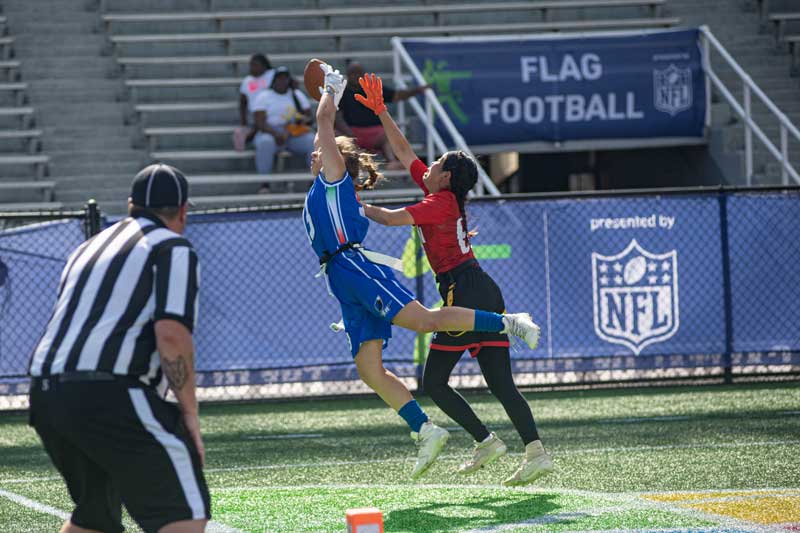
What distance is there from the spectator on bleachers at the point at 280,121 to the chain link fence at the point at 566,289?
3.90 meters

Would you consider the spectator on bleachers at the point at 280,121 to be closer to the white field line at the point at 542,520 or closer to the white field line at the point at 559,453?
the white field line at the point at 559,453

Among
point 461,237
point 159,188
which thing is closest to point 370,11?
point 461,237

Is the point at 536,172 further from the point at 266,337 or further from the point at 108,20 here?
the point at 266,337

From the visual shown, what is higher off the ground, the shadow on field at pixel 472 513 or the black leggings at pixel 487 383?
the black leggings at pixel 487 383

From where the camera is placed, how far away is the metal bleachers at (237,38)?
15.9 meters

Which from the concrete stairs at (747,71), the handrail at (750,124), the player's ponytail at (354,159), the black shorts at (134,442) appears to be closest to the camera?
the black shorts at (134,442)

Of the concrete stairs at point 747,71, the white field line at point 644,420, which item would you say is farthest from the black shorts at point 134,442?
the concrete stairs at point 747,71

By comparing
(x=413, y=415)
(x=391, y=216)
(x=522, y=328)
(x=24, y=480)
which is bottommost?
(x=24, y=480)

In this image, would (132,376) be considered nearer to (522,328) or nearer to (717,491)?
(522,328)

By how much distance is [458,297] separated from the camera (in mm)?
6770

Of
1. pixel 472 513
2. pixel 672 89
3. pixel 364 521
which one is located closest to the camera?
pixel 364 521

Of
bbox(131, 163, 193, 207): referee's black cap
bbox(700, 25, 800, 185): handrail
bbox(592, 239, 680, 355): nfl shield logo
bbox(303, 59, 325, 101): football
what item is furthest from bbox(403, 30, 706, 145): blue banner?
bbox(131, 163, 193, 207): referee's black cap

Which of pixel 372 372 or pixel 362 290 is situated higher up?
pixel 362 290

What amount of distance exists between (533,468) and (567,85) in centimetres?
962
